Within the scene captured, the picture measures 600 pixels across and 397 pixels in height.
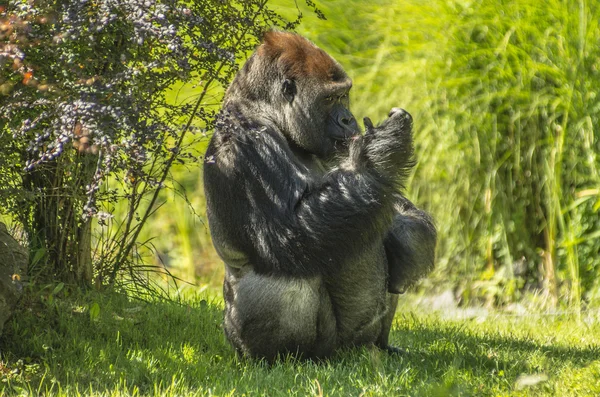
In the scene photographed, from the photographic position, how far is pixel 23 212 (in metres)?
4.40

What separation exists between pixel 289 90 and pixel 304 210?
0.63 meters

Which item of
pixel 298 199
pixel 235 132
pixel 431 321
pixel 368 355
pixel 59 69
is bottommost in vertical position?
pixel 431 321

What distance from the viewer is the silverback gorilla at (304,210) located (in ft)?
12.2

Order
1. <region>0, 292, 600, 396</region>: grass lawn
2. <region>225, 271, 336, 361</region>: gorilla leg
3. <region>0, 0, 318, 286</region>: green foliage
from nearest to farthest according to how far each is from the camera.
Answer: <region>0, 0, 318, 286</region>: green foliage, <region>0, 292, 600, 396</region>: grass lawn, <region>225, 271, 336, 361</region>: gorilla leg

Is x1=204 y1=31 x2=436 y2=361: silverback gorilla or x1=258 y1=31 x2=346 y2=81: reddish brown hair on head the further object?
x1=258 y1=31 x2=346 y2=81: reddish brown hair on head

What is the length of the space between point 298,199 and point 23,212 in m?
1.51

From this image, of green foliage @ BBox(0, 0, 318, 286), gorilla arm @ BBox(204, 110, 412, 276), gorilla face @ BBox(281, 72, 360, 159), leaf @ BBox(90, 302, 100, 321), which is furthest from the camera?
leaf @ BBox(90, 302, 100, 321)

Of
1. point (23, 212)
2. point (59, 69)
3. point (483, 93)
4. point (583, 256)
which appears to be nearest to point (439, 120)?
point (483, 93)

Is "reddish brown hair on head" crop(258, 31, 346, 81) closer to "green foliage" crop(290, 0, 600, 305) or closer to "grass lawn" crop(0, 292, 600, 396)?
"grass lawn" crop(0, 292, 600, 396)

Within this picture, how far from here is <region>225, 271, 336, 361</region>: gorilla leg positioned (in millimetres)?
3828

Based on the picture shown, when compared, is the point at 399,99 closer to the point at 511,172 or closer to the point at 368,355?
the point at 511,172

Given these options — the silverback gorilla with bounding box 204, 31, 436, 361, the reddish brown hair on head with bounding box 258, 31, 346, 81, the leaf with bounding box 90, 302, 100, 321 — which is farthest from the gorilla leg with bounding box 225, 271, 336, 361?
the reddish brown hair on head with bounding box 258, 31, 346, 81

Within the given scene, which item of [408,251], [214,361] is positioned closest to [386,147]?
[408,251]

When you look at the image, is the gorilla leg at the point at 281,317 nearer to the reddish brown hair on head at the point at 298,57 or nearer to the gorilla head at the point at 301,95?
the gorilla head at the point at 301,95
